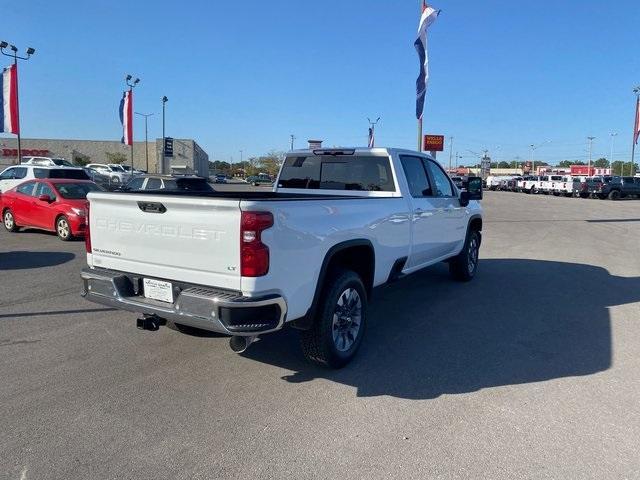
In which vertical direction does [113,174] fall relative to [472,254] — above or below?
above

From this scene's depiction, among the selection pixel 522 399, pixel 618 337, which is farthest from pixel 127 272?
pixel 618 337

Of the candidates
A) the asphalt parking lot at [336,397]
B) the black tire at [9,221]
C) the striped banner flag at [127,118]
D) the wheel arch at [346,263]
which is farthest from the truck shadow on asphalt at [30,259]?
the striped banner flag at [127,118]

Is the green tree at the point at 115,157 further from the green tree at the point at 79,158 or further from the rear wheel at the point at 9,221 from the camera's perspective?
the rear wheel at the point at 9,221

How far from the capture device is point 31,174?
19484mm

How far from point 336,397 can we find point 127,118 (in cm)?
4035

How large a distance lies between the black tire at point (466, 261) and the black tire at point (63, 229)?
8.51 metres

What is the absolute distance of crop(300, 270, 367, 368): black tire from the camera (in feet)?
14.0

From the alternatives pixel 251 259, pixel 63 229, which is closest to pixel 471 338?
pixel 251 259

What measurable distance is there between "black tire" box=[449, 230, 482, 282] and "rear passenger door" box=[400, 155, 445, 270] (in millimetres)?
1281

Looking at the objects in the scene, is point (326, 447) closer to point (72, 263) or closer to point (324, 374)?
point (324, 374)

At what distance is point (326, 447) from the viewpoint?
3.31m

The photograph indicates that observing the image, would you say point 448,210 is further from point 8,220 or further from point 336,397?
point 8,220

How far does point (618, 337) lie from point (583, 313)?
1.01 meters

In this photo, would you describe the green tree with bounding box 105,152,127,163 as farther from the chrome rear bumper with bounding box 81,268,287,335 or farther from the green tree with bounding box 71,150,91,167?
the chrome rear bumper with bounding box 81,268,287,335
